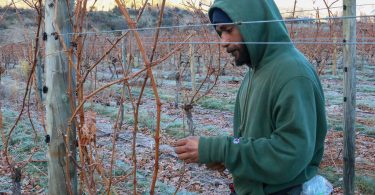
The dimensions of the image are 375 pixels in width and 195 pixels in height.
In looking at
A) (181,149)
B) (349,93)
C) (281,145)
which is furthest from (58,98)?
(349,93)

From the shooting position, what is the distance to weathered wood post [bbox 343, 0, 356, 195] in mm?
3533

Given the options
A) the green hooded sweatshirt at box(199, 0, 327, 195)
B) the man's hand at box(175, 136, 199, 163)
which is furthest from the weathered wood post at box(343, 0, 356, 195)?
the man's hand at box(175, 136, 199, 163)

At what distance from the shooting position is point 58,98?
7.45 feet

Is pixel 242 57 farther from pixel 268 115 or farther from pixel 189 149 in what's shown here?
pixel 189 149

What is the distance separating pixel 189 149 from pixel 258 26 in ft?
1.75

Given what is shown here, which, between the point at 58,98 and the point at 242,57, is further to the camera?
the point at 58,98

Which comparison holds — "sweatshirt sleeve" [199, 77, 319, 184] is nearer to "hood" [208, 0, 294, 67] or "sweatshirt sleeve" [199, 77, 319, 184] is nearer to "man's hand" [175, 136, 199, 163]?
"man's hand" [175, 136, 199, 163]

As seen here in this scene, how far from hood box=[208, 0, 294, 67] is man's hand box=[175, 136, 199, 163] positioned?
1.33ft

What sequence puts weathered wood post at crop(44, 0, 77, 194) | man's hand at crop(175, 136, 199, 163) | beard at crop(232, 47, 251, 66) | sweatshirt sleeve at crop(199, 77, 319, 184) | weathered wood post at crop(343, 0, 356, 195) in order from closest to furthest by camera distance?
sweatshirt sleeve at crop(199, 77, 319, 184)
man's hand at crop(175, 136, 199, 163)
beard at crop(232, 47, 251, 66)
weathered wood post at crop(44, 0, 77, 194)
weathered wood post at crop(343, 0, 356, 195)

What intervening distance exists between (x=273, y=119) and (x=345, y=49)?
248cm

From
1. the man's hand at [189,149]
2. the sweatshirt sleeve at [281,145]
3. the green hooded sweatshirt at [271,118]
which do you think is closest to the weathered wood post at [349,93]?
the green hooded sweatshirt at [271,118]

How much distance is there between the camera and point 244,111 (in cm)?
173

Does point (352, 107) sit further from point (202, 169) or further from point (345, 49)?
point (202, 169)

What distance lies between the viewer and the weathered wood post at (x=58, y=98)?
2.22 m
